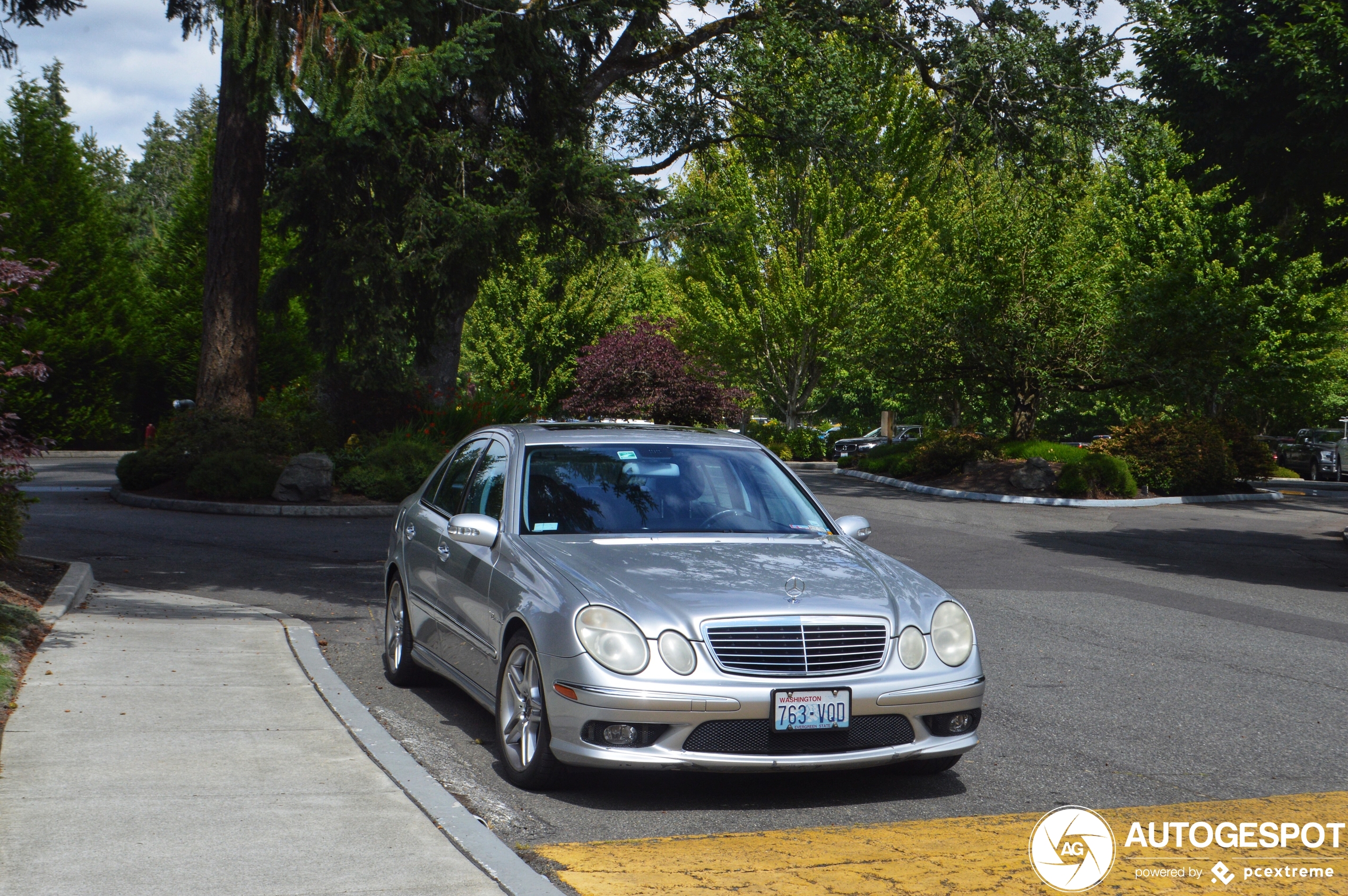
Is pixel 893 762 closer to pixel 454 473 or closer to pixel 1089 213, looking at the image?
pixel 454 473

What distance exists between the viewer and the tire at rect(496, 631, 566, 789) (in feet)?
17.8

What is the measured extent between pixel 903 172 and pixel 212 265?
27026mm

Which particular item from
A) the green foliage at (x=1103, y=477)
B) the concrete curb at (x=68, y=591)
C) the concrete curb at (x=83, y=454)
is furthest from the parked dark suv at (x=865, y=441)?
the concrete curb at (x=68, y=591)

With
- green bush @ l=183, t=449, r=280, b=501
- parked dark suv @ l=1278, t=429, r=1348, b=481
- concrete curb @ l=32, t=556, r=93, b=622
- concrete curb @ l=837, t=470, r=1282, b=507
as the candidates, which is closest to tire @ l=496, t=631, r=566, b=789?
concrete curb @ l=32, t=556, r=93, b=622

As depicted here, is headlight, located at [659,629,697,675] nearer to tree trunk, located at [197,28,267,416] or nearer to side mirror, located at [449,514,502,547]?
side mirror, located at [449,514,502,547]

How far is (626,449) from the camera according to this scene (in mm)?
6863

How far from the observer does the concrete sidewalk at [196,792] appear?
416 centimetres

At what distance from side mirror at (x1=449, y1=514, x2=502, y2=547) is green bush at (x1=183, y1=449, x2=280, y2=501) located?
15.2 m

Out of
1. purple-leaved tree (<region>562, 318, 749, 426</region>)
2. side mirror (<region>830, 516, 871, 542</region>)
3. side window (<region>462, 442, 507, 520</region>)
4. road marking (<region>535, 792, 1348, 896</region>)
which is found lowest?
road marking (<region>535, 792, 1348, 896</region>)

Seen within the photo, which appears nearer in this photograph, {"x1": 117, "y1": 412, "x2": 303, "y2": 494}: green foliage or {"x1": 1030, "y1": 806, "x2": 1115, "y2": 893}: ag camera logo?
{"x1": 1030, "y1": 806, "x2": 1115, "y2": 893}: ag camera logo

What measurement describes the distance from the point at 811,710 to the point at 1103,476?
76.3 ft

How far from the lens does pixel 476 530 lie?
614 centimetres

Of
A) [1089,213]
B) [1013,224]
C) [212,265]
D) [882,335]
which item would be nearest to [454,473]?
[212,265]

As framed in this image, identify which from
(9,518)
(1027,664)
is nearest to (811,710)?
(1027,664)
